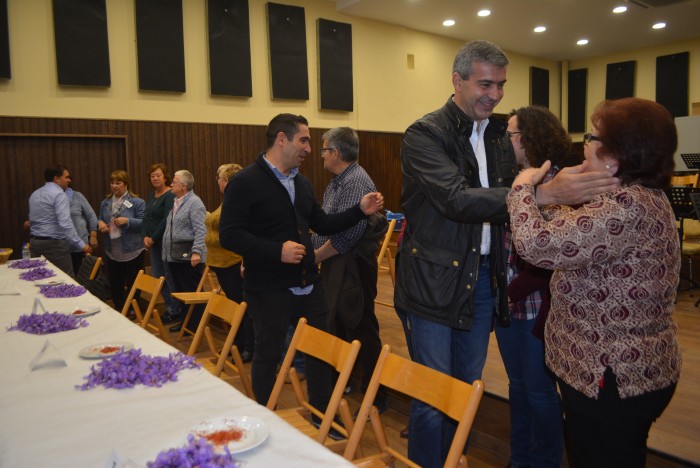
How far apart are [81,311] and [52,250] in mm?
3397

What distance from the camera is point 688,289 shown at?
20.0 ft

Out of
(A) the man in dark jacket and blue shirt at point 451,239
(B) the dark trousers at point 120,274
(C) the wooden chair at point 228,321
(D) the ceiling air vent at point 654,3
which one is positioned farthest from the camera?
(D) the ceiling air vent at point 654,3

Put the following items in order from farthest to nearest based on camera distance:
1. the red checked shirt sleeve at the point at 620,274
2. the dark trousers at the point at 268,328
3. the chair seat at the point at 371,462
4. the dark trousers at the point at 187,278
Result: 1. the dark trousers at the point at 187,278
2. the dark trousers at the point at 268,328
3. the chair seat at the point at 371,462
4. the red checked shirt sleeve at the point at 620,274

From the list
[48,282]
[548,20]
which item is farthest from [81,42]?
[548,20]

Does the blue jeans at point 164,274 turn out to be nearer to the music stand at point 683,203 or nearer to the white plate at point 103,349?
the white plate at point 103,349

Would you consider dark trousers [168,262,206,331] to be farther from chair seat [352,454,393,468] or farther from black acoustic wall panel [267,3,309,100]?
black acoustic wall panel [267,3,309,100]

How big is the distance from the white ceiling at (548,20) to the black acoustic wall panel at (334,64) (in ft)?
1.35

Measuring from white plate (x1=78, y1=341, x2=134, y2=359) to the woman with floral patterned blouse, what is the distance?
1600mm

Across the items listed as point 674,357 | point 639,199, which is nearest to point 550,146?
point 639,199

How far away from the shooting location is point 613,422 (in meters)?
1.59

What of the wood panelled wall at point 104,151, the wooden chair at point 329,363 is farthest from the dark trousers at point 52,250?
the wooden chair at point 329,363

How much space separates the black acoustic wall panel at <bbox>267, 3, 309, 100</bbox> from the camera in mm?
9023

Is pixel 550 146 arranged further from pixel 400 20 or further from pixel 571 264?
pixel 400 20

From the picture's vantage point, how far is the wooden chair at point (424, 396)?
5.21 feet
